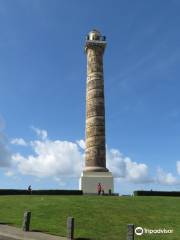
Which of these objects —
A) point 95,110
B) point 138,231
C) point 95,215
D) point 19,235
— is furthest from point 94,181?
point 19,235

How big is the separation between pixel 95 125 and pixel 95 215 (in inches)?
740

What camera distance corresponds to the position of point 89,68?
41.7 meters

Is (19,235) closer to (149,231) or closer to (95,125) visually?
(149,231)

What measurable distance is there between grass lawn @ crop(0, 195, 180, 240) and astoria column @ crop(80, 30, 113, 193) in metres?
10.9

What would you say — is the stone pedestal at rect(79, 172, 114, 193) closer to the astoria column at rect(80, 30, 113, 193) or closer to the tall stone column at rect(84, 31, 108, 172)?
the astoria column at rect(80, 30, 113, 193)

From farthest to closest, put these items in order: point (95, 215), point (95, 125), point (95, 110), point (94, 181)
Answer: point (95, 110), point (95, 125), point (94, 181), point (95, 215)

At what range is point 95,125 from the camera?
39.7 metres

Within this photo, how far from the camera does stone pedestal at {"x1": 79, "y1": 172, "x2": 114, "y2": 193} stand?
38188 millimetres

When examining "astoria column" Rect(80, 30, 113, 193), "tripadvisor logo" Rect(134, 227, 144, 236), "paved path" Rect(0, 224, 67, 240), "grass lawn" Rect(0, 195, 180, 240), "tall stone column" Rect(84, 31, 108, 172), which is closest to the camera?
"paved path" Rect(0, 224, 67, 240)

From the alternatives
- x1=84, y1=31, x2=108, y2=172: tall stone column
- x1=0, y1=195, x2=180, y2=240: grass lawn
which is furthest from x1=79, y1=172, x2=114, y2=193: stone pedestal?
x1=0, y1=195, x2=180, y2=240: grass lawn

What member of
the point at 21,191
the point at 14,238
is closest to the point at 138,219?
the point at 14,238

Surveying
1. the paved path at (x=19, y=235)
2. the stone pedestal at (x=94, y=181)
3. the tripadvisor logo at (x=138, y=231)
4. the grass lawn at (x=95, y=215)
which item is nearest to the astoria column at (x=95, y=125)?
the stone pedestal at (x=94, y=181)

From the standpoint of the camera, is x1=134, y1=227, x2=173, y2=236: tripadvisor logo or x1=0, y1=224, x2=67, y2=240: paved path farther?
x1=134, y1=227, x2=173, y2=236: tripadvisor logo

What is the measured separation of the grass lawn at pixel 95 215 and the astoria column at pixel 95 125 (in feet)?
35.8
